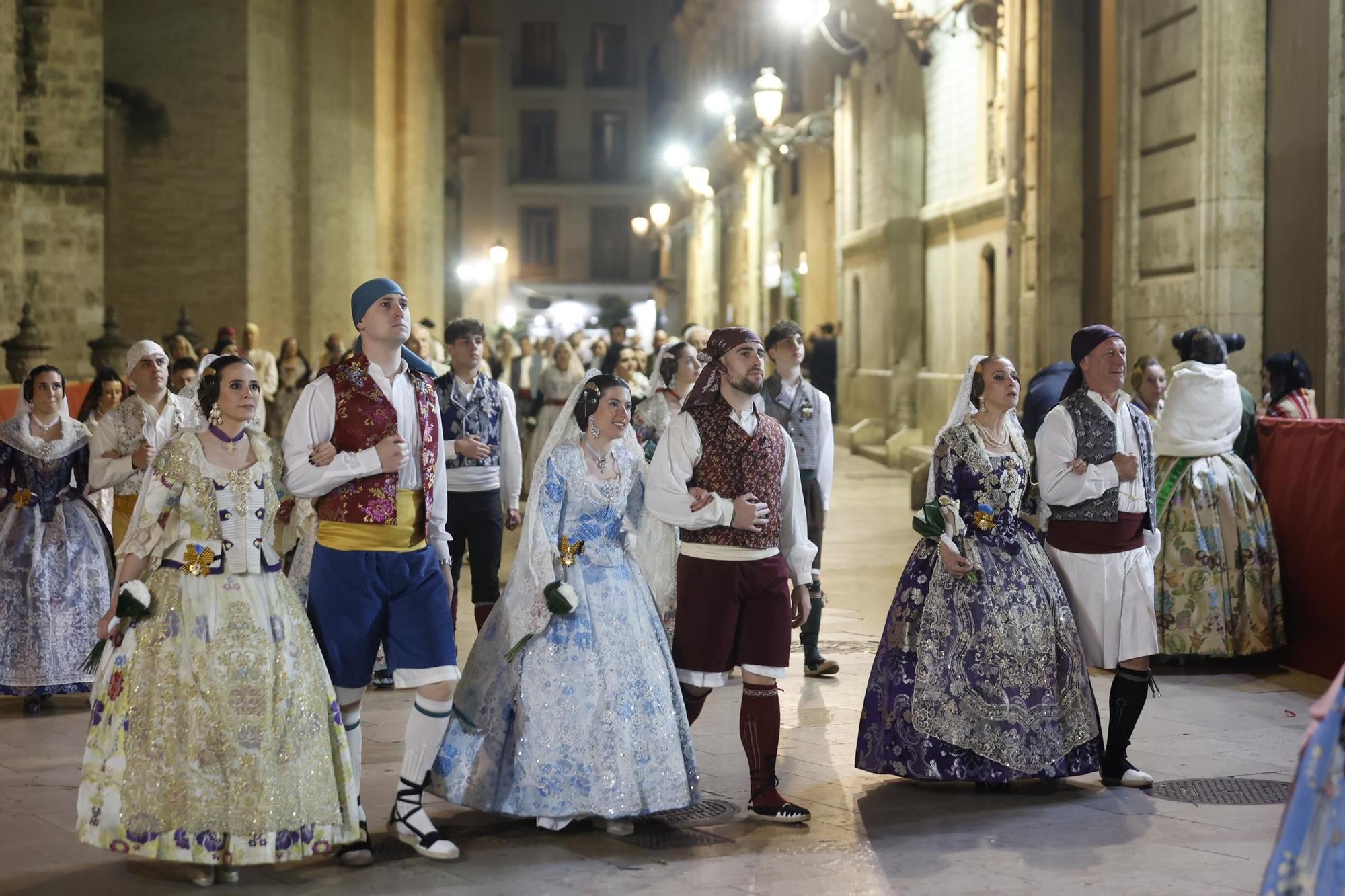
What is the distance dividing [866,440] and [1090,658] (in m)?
18.7

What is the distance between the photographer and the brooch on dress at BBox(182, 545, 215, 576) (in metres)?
5.88

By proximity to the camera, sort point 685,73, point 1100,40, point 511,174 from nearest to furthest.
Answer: point 1100,40 < point 685,73 < point 511,174

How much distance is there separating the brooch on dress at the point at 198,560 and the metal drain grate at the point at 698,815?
187 centimetres

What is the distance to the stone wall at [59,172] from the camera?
21.2 m

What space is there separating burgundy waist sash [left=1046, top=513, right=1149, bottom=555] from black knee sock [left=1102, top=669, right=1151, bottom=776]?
505 millimetres

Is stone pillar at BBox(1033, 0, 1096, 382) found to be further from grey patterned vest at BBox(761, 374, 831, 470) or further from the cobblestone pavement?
the cobblestone pavement

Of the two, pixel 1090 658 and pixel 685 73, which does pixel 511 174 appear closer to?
pixel 685 73

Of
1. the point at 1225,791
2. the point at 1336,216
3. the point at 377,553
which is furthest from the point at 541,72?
the point at 377,553

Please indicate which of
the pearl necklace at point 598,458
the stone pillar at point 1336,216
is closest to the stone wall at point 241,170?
the stone pillar at point 1336,216

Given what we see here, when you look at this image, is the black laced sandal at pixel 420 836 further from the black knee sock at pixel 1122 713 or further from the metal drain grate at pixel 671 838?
the black knee sock at pixel 1122 713

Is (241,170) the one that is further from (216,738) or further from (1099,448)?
(216,738)

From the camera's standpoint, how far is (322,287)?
88.8 ft

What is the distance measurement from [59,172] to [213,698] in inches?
682

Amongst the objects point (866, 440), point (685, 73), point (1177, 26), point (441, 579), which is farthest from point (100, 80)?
point (685, 73)
